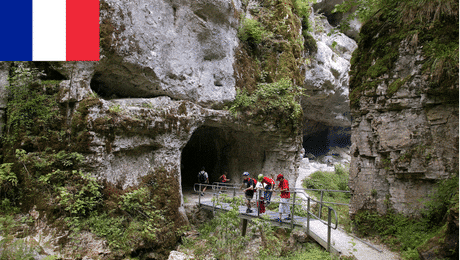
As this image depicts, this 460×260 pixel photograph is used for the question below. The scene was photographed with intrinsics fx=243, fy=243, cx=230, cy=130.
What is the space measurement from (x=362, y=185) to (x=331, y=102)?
621 inches

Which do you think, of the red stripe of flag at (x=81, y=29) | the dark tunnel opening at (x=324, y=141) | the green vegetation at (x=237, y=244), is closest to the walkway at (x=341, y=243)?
the green vegetation at (x=237, y=244)

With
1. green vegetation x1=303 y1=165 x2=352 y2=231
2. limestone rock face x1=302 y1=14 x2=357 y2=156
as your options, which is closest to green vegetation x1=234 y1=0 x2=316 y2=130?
limestone rock face x1=302 y1=14 x2=357 y2=156

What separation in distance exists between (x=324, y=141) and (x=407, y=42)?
22.8 metres

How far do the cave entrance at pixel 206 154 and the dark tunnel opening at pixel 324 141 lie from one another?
16143 millimetres

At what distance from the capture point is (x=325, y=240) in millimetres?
5559

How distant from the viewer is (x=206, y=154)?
48.7 feet

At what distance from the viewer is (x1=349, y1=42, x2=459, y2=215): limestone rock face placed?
5.49 m

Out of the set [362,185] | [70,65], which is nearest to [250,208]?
[362,185]

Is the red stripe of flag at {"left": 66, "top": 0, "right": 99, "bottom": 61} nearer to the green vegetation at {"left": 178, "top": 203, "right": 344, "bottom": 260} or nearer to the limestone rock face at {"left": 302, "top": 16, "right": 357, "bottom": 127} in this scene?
the green vegetation at {"left": 178, "top": 203, "right": 344, "bottom": 260}

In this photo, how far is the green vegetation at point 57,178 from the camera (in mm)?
6266

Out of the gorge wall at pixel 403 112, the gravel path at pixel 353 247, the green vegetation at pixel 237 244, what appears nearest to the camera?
the gravel path at pixel 353 247

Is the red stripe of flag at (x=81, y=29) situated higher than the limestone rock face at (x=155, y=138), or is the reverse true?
the red stripe of flag at (x=81, y=29)

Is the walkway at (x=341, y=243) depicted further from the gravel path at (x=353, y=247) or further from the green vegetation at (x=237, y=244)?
the green vegetation at (x=237, y=244)

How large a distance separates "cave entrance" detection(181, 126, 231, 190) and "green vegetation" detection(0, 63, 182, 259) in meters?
6.21
